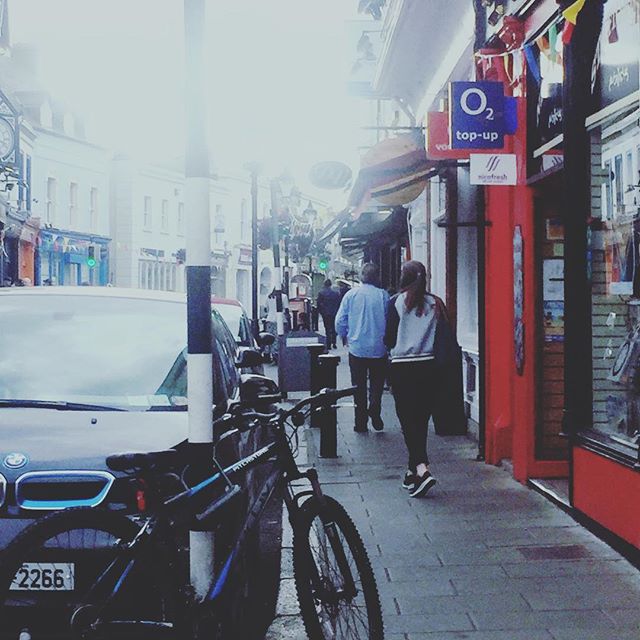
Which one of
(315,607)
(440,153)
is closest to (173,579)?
(315,607)

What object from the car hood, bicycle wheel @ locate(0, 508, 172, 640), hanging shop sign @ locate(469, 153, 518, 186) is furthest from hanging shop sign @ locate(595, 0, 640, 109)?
bicycle wheel @ locate(0, 508, 172, 640)

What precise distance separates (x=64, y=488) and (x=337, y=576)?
117 centimetres

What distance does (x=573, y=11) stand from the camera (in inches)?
254

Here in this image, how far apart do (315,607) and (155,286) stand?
50.8 metres

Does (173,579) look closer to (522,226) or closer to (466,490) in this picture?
(466,490)

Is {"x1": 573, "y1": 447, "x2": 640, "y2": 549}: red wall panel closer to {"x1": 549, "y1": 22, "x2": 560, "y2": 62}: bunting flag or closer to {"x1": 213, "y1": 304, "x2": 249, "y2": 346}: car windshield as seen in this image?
{"x1": 549, "y1": 22, "x2": 560, "y2": 62}: bunting flag

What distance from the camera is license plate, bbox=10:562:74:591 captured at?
3.53 m

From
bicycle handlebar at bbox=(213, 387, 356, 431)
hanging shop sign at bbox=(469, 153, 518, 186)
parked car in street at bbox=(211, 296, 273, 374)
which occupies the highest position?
hanging shop sign at bbox=(469, 153, 518, 186)

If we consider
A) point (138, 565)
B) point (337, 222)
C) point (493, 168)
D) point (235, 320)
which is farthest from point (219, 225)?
point (138, 565)

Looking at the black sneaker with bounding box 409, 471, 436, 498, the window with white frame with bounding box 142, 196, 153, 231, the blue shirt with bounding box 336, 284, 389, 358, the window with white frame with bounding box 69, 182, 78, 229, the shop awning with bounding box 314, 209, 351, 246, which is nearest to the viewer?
the black sneaker with bounding box 409, 471, 436, 498

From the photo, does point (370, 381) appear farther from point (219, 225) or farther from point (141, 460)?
point (219, 225)

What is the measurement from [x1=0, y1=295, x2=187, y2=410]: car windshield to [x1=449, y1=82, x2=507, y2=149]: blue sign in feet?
12.7

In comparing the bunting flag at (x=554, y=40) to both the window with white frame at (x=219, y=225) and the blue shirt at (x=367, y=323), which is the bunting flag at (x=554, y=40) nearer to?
the blue shirt at (x=367, y=323)

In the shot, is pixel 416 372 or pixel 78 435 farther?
pixel 416 372
